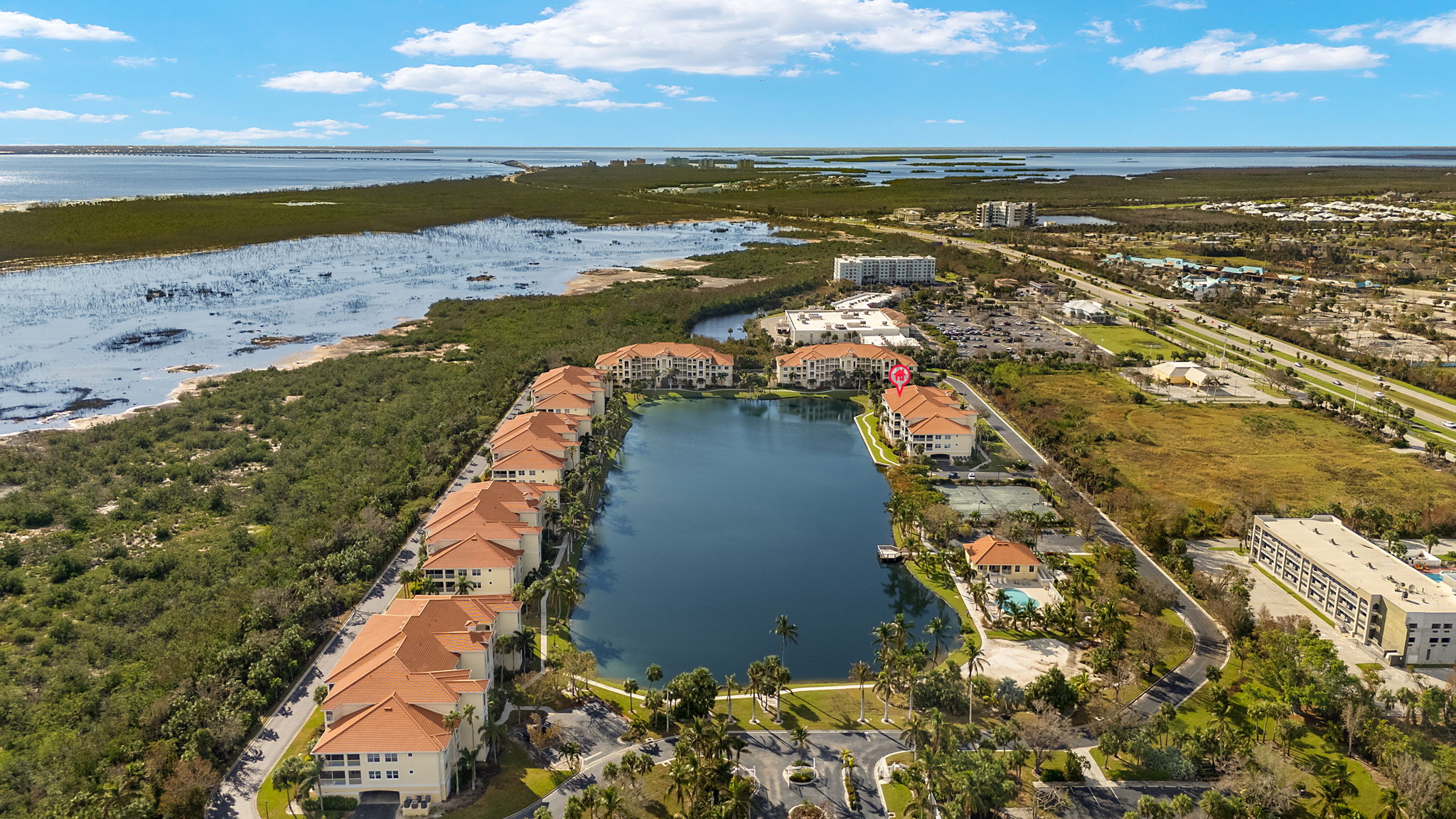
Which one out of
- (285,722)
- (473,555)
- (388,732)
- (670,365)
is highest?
(670,365)

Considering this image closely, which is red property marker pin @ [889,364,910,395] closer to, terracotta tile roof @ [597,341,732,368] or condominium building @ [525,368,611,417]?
terracotta tile roof @ [597,341,732,368]

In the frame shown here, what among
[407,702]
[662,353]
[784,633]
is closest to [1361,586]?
[784,633]

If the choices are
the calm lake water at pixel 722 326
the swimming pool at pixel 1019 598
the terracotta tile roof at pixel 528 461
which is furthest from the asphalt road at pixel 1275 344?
the terracotta tile roof at pixel 528 461

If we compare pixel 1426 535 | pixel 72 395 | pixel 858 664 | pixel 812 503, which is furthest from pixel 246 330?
pixel 1426 535

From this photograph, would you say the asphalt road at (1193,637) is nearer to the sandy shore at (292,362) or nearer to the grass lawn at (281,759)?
the grass lawn at (281,759)

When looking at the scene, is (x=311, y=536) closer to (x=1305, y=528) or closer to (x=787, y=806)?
(x=787, y=806)

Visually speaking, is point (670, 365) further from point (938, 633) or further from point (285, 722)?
point (285, 722)

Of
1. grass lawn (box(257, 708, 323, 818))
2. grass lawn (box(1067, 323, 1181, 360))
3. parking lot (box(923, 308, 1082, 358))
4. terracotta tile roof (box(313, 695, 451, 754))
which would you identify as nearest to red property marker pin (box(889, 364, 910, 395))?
parking lot (box(923, 308, 1082, 358))
